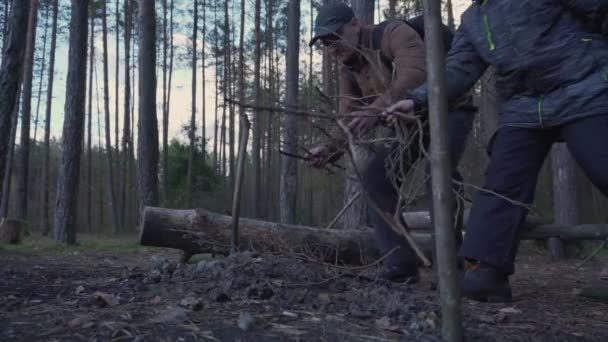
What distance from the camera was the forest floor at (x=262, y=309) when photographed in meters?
2.01

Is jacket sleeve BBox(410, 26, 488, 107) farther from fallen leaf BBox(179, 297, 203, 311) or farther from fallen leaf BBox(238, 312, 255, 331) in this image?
fallen leaf BBox(179, 297, 203, 311)

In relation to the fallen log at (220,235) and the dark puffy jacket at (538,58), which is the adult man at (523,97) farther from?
the fallen log at (220,235)

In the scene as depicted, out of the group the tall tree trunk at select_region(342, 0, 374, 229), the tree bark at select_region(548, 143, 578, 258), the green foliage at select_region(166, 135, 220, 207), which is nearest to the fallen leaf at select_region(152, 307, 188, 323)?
the tall tree trunk at select_region(342, 0, 374, 229)

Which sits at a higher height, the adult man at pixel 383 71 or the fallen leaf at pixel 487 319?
the adult man at pixel 383 71

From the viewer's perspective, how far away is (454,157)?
10.5 feet

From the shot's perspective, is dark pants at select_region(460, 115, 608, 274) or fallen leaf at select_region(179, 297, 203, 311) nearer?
fallen leaf at select_region(179, 297, 203, 311)

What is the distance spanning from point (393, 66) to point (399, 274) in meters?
1.24

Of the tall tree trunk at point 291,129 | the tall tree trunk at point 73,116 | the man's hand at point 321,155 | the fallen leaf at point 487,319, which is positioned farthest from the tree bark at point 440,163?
the tall tree trunk at point 291,129

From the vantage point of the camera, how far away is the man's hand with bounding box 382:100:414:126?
2.00 m

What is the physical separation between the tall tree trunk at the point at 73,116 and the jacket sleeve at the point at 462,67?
24.5 feet

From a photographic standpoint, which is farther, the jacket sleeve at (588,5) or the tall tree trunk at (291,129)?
the tall tree trunk at (291,129)

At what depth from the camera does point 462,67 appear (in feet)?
8.73

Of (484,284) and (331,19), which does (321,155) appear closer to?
(331,19)

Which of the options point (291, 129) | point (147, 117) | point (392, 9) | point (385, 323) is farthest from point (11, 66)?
point (392, 9)
